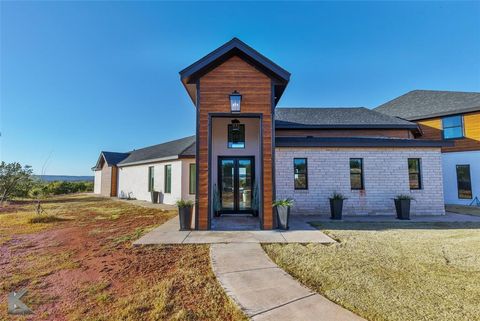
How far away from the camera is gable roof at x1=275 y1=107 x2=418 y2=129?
475 inches

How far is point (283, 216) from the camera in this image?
6738 mm

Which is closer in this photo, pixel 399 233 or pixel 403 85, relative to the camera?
pixel 399 233

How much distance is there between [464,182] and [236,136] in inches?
549

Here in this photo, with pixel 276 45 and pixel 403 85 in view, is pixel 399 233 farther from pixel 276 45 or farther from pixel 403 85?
A: pixel 403 85

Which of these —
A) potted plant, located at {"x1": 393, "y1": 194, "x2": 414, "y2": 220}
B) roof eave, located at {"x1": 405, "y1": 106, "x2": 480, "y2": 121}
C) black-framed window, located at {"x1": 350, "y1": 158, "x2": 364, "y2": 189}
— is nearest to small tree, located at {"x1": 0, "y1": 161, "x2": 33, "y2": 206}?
black-framed window, located at {"x1": 350, "y1": 158, "x2": 364, "y2": 189}

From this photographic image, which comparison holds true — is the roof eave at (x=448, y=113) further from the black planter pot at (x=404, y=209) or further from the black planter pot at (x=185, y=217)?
the black planter pot at (x=185, y=217)

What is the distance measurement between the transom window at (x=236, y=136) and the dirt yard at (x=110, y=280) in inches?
201

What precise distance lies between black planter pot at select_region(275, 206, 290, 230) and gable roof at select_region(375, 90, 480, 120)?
13.4 metres

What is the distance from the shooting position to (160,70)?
14.8 meters

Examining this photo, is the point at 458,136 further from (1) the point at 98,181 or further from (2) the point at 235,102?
(1) the point at 98,181

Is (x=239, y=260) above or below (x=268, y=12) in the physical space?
below

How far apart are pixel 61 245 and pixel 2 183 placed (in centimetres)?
1353

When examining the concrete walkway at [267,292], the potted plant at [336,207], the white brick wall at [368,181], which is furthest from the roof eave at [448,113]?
the concrete walkway at [267,292]

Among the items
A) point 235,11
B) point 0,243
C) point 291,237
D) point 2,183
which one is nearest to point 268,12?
point 235,11
